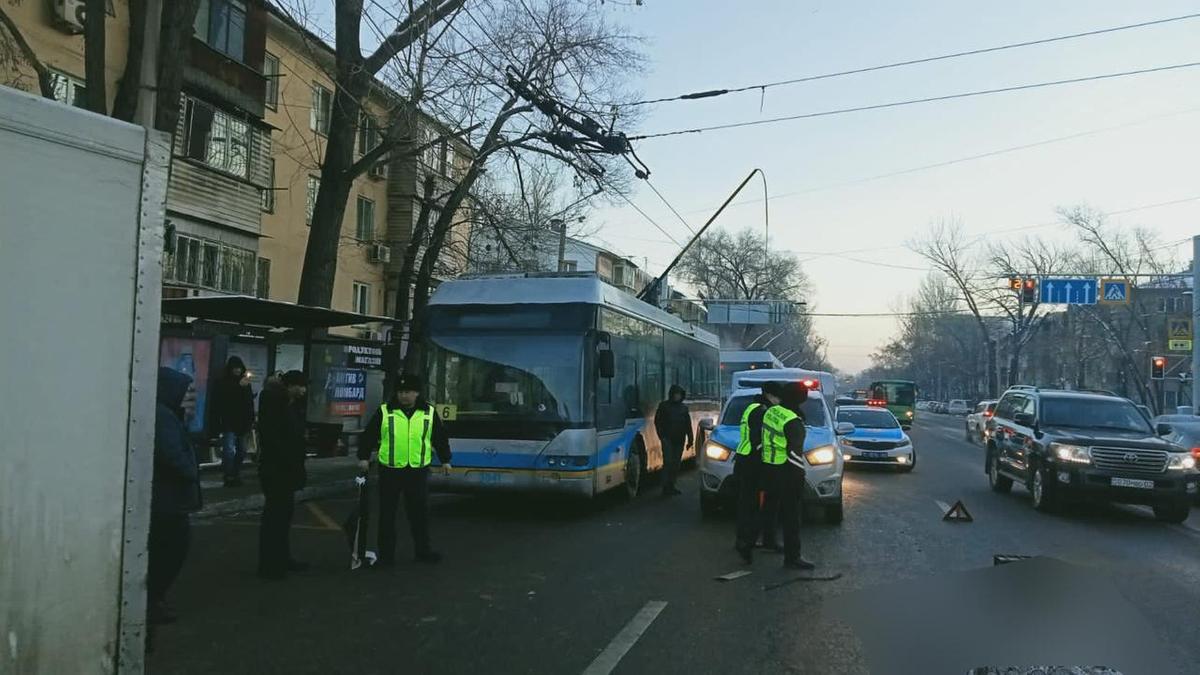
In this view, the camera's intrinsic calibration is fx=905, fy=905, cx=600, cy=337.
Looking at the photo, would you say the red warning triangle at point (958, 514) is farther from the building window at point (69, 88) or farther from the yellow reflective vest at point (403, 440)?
the building window at point (69, 88)

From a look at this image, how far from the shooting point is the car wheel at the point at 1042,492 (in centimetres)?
1314

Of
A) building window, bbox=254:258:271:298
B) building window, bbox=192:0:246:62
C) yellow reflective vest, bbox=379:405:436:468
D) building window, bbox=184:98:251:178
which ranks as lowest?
yellow reflective vest, bbox=379:405:436:468

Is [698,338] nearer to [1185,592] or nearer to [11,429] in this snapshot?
[1185,592]

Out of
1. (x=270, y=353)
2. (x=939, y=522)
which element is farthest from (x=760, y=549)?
(x=270, y=353)

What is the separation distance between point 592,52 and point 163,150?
54.5 ft

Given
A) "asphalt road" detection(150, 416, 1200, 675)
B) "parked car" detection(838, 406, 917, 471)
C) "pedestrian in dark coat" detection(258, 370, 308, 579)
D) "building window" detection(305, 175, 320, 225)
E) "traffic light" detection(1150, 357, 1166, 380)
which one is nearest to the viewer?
"asphalt road" detection(150, 416, 1200, 675)

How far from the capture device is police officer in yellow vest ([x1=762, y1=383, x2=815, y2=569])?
853 centimetres

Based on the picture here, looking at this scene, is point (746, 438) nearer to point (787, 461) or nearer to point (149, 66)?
point (787, 461)

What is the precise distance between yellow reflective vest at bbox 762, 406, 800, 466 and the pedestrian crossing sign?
86.6 feet

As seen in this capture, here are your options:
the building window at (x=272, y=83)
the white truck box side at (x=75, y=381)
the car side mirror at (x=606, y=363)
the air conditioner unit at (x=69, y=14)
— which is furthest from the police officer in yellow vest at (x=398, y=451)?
the building window at (x=272, y=83)

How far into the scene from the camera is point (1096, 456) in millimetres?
12633

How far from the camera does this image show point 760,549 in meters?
9.52

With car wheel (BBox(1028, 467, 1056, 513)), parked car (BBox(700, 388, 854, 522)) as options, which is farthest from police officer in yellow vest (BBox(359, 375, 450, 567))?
car wheel (BBox(1028, 467, 1056, 513))

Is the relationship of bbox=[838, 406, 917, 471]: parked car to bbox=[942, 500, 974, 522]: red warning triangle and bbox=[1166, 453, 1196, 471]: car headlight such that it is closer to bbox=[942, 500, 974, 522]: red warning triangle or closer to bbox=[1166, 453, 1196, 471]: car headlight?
bbox=[942, 500, 974, 522]: red warning triangle
